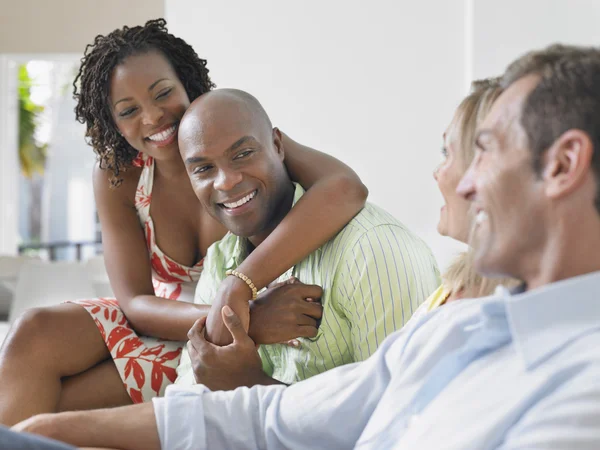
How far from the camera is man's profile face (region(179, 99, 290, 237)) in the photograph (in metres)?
1.73

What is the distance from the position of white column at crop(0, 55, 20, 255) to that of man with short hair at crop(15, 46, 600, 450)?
704 centimetres

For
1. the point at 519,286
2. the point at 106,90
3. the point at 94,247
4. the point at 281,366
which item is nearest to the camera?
the point at 519,286

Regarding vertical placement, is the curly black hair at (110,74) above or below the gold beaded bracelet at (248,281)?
above

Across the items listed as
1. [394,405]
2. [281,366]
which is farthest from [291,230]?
[394,405]

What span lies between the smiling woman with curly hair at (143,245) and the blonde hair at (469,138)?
38cm

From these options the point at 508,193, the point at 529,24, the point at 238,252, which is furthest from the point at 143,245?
the point at 529,24

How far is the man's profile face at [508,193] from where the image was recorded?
2.94 feet

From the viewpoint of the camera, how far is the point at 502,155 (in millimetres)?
940

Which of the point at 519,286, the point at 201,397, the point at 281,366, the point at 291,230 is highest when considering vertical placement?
the point at 519,286

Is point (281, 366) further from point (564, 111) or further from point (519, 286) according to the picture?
point (564, 111)

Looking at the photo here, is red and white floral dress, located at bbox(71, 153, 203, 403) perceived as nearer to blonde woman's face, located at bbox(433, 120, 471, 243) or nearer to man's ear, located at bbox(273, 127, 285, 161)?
man's ear, located at bbox(273, 127, 285, 161)

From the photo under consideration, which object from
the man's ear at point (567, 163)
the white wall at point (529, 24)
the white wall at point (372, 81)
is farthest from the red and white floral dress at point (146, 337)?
the white wall at point (529, 24)

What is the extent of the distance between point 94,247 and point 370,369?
11.2 meters

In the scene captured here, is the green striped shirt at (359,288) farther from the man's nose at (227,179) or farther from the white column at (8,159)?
the white column at (8,159)
